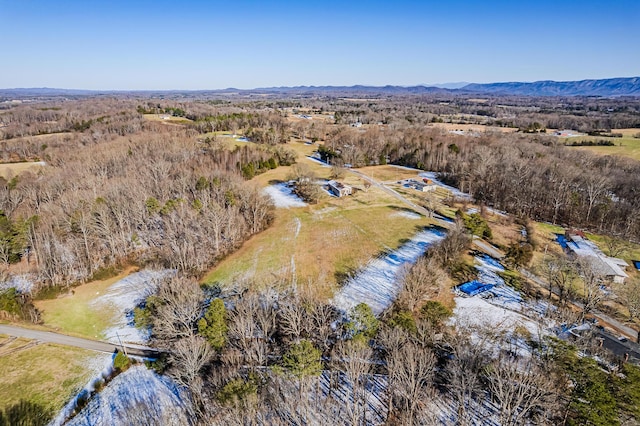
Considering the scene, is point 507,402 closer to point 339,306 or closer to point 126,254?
point 339,306

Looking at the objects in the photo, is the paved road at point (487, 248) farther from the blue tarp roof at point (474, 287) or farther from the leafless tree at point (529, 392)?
the leafless tree at point (529, 392)

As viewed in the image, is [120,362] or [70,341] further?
[70,341]

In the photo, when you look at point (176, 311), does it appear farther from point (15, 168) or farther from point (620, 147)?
point (620, 147)

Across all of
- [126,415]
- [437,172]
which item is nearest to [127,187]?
[126,415]

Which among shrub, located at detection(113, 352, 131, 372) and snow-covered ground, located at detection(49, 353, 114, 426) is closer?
snow-covered ground, located at detection(49, 353, 114, 426)

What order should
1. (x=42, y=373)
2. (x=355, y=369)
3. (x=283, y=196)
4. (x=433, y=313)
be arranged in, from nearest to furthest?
(x=355, y=369) < (x=433, y=313) < (x=42, y=373) < (x=283, y=196)

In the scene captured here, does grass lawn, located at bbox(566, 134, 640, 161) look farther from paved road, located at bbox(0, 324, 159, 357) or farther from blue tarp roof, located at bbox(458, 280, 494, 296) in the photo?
paved road, located at bbox(0, 324, 159, 357)

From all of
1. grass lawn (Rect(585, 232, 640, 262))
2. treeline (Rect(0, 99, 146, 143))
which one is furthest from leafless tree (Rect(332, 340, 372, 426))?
treeline (Rect(0, 99, 146, 143))

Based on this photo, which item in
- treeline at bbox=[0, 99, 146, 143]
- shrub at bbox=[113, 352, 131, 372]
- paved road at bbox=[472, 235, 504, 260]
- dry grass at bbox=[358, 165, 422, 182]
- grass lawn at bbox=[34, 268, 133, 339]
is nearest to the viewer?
shrub at bbox=[113, 352, 131, 372]

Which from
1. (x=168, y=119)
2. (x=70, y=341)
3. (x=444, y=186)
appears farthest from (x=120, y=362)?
(x=168, y=119)
